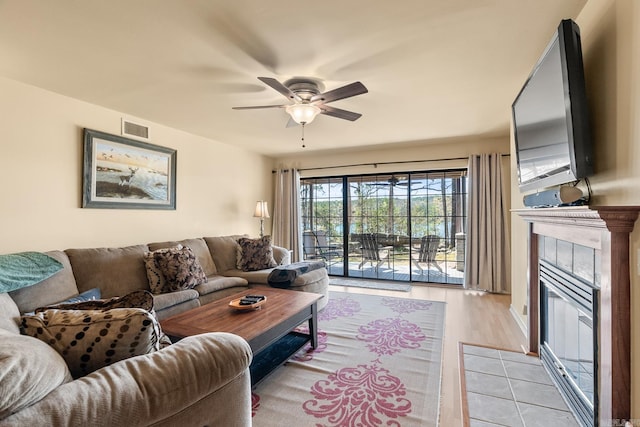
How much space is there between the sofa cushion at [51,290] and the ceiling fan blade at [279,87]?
222 cm

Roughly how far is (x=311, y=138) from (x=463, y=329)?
3190 millimetres

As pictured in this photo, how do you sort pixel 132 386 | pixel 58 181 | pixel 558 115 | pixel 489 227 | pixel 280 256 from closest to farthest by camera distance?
pixel 132 386 → pixel 558 115 → pixel 58 181 → pixel 280 256 → pixel 489 227

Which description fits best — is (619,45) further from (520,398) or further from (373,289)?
(373,289)

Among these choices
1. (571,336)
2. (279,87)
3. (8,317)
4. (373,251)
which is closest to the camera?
(8,317)

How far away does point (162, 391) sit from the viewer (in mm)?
948

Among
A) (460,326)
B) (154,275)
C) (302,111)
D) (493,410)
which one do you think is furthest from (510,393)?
(154,275)

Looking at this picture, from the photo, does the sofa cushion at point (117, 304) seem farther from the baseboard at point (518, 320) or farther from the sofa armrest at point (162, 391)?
the baseboard at point (518, 320)

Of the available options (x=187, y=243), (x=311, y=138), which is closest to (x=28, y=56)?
(x=187, y=243)

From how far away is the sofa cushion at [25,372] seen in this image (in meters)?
0.71

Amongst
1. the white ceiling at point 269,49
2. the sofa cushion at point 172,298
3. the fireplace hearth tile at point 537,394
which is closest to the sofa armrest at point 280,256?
the sofa cushion at point 172,298

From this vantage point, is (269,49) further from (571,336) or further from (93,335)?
(571,336)

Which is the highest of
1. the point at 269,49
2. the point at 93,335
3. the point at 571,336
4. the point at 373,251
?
the point at 269,49

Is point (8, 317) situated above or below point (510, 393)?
above

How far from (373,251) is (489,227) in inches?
75.6
